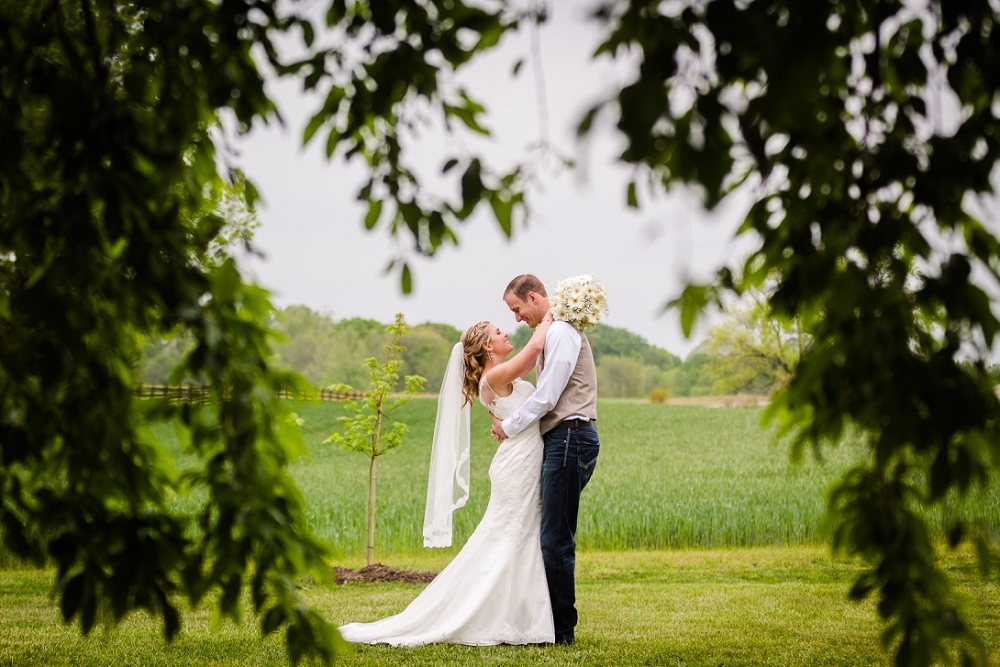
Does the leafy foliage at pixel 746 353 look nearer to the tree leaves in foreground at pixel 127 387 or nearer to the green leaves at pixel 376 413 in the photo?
the green leaves at pixel 376 413

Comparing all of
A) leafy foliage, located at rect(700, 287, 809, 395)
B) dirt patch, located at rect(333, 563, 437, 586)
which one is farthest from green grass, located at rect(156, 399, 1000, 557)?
leafy foliage, located at rect(700, 287, 809, 395)

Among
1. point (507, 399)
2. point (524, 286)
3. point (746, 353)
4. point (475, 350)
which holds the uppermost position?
point (746, 353)

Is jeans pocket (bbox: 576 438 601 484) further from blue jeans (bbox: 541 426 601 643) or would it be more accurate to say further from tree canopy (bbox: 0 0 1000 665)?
tree canopy (bbox: 0 0 1000 665)

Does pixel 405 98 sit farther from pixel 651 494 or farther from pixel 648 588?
pixel 651 494

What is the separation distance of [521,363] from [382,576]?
4109 millimetres

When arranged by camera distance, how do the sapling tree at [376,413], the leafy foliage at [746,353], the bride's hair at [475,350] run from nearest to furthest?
the bride's hair at [475,350]
the sapling tree at [376,413]
the leafy foliage at [746,353]

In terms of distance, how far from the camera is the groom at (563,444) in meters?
5.75

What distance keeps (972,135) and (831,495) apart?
3.21 feet

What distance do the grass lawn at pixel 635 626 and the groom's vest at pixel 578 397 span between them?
1.50m

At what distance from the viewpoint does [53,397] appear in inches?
92.4

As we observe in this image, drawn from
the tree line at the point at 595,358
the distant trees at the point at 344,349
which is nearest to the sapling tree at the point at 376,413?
the distant trees at the point at 344,349

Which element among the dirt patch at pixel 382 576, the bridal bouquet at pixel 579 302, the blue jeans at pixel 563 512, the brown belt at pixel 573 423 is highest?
the bridal bouquet at pixel 579 302

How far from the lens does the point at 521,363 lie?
6055 mm

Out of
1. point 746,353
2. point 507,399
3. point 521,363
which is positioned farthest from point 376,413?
point 746,353
